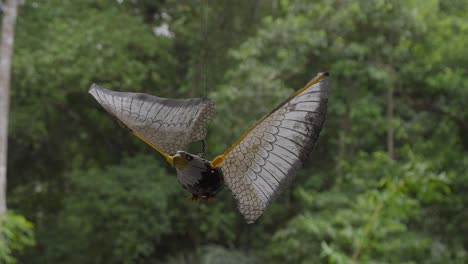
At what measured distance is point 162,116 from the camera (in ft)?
2.17

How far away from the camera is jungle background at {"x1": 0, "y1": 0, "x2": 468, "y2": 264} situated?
4.86 meters

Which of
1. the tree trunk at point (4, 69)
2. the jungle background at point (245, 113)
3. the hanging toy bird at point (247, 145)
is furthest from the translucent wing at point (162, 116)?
the tree trunk at point (4, 69)

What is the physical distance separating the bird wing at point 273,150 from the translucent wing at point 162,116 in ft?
0.16

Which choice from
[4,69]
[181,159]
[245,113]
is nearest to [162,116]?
[181,159]

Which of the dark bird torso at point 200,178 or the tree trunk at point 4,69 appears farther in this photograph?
the tree trunk at point 4,69

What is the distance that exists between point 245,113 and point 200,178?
4115 mm

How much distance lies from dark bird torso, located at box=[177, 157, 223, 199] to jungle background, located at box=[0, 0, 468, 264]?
11.0ft

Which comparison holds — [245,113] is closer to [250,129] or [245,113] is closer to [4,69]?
[4,69]

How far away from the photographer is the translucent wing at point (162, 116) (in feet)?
2.08

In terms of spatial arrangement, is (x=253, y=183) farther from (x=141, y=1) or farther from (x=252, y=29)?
(x=141, y=1)

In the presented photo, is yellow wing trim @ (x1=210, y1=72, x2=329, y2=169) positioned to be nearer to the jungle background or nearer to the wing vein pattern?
the wing vein pattern

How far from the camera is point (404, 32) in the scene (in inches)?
193

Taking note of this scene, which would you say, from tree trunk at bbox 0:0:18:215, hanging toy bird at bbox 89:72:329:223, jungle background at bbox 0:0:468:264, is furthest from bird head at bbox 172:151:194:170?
tree trunk at bbox 0:0:18:215

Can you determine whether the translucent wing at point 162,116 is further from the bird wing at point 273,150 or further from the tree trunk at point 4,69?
the tree trunk at point 4,69
